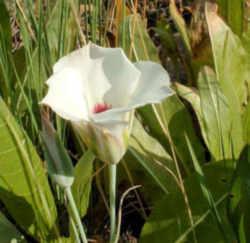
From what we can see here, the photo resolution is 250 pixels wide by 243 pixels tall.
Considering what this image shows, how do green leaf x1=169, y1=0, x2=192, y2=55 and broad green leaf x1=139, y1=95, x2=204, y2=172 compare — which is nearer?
broad green leaf x1=139, y1=95, x2=204, y2=172

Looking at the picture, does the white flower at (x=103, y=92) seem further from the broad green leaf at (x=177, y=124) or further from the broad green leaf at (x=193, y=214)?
the broad green leaf at (x=177, y=124)

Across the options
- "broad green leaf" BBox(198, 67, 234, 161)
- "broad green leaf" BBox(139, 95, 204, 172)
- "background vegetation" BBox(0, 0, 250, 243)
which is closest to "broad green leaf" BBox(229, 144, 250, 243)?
"background vegetation" BBox(0, 0, 250, 243)

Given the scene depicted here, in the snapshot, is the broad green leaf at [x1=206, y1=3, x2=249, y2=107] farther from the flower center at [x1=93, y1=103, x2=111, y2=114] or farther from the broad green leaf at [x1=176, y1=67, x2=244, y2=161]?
the flower center at [x1=93, y1=103, x2=111, y2=114]

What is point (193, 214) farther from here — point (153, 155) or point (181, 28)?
point (181, 28)

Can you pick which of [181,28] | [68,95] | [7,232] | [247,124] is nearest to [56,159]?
[68,95]

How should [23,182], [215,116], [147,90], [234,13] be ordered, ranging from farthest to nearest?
[234,13], [215,116], [23,182], [147,90]

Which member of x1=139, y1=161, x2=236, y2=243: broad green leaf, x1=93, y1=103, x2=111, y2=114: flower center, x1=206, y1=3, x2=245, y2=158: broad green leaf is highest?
x1=93, y1=103, x2=111, y2=114: flower center

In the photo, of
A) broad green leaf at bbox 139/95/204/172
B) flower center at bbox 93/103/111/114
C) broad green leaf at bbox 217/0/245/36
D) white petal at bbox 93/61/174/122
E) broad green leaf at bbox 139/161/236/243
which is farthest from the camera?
broad green leaf at bbox 217/0/245/36
